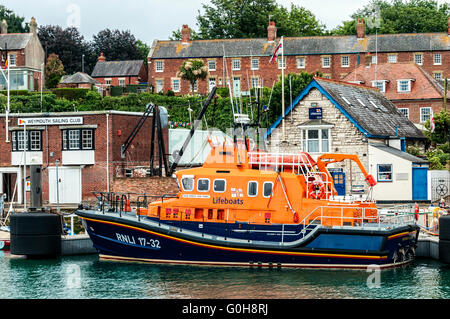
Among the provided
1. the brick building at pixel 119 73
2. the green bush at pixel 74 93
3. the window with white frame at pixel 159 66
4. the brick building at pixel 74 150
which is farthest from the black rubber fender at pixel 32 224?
the brick building at pixel 119 73

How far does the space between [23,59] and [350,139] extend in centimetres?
3806

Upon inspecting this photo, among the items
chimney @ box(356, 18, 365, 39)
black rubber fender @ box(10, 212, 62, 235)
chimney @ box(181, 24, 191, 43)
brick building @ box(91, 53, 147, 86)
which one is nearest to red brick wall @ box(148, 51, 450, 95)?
chimney @ box(356, 18, 365, 39)

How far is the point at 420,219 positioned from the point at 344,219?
5.85 m

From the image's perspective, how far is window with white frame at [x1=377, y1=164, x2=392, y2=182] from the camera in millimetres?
31922

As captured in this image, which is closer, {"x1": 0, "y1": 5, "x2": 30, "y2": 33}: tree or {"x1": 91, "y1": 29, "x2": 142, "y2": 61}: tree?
{"x1": 91, "y1": 29, "x2": 142, "y2": 61}: tree

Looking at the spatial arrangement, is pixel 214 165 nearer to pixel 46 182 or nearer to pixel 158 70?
pixel 46 182

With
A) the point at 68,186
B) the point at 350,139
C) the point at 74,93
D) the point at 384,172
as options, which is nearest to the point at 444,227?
the point at 384,172

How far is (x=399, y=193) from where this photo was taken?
31688 mm

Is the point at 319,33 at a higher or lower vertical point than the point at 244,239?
higher

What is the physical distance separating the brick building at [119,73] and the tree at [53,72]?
333cm

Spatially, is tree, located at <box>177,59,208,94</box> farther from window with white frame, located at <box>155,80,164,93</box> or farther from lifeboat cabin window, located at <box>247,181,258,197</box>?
lifeboat cabin window, located at <box>247,181,258,197</box>

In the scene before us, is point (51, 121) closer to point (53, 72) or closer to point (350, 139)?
point (350, 139)

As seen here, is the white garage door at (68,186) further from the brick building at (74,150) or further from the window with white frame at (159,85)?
the window with white frame at (159,85)
